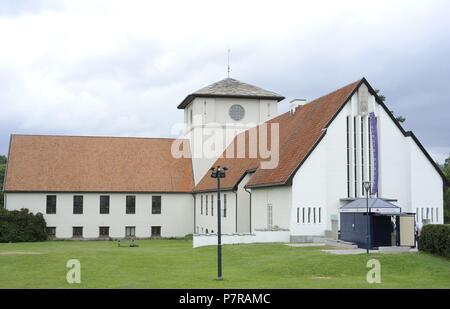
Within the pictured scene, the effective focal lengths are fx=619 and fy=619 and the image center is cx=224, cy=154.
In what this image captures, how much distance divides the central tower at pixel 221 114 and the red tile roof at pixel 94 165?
2.59 meters

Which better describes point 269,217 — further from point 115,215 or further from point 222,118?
point 115,215

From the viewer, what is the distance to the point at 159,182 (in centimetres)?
5606

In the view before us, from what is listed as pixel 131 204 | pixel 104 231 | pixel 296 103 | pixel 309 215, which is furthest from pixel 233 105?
pixel 309 215

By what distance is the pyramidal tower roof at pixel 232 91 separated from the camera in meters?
55.3

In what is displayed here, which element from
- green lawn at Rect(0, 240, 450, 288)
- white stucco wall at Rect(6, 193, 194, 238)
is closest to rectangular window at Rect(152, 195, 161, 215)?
white stucco wall at Rect(6, 193, 194, 238)

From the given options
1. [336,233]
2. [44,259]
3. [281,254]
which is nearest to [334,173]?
[336,233]

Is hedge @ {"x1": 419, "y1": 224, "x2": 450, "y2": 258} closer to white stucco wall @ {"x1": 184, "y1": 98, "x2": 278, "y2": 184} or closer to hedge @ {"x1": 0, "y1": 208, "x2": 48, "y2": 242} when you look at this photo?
white stucco wall @ {"x1": 184, "y1": 98, "x2": 278, "y2": 184}

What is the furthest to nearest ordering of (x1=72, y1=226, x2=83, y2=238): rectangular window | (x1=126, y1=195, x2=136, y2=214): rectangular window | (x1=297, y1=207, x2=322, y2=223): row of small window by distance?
1. (x1=126, y1=195, x2=136, y2=214): rectangular window
2. (x1=72, y1=226, x2=83, y2=238): rectangular window
3. (x1=297, y1=207, x2=322, y2=223): row of small window

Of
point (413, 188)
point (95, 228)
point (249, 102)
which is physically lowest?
point (95, 228)

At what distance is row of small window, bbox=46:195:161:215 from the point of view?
5344 centimetres

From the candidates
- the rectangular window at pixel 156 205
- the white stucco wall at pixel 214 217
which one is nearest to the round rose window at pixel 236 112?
the white stucco wall at pixel 214 217

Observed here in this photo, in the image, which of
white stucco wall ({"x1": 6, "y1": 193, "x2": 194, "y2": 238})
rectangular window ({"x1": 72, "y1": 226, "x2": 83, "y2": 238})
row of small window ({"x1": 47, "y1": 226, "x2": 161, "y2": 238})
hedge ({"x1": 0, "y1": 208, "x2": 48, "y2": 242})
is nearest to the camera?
hedge ({"x1": 0, "y1": 208, "x2": 48, "y2": 242})
